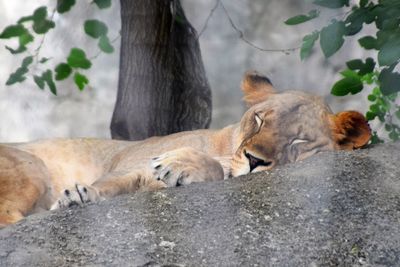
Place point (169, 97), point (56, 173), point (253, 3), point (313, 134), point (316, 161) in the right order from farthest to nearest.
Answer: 1. point (169, 97)
2. point (56, 173)
3. point (313, 134)
4. point (253, 3)
5. point (316, 161)

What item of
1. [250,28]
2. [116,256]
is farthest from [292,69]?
[116,256]

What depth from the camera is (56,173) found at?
2.40m

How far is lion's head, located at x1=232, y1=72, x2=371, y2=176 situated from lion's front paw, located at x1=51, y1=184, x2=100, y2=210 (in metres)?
0.38

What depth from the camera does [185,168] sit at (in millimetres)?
1950

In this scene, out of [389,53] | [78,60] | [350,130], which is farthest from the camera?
[350,130]

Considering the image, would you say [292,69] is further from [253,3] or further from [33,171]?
[33,171]

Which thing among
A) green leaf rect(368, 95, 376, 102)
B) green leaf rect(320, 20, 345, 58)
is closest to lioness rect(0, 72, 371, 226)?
green leaf rect(368, 95, 376, 102)

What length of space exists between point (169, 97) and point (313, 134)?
707 millimetres

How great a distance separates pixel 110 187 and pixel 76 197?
19 cm

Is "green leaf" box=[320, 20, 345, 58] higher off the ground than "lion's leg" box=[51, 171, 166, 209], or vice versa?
"green leaf" box=[320, 20, 345, 58]

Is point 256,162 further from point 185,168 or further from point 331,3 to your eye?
point 331,3

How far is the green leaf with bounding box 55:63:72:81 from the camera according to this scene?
79.6 inches

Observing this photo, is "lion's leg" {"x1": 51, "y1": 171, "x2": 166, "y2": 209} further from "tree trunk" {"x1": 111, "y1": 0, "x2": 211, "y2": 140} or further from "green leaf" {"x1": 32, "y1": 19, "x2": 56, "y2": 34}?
"tree trunk" {"x1": 111, "y1": 0, "x2": 211, "y2": 140}

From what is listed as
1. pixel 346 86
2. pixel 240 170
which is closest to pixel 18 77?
pixel 240 170
